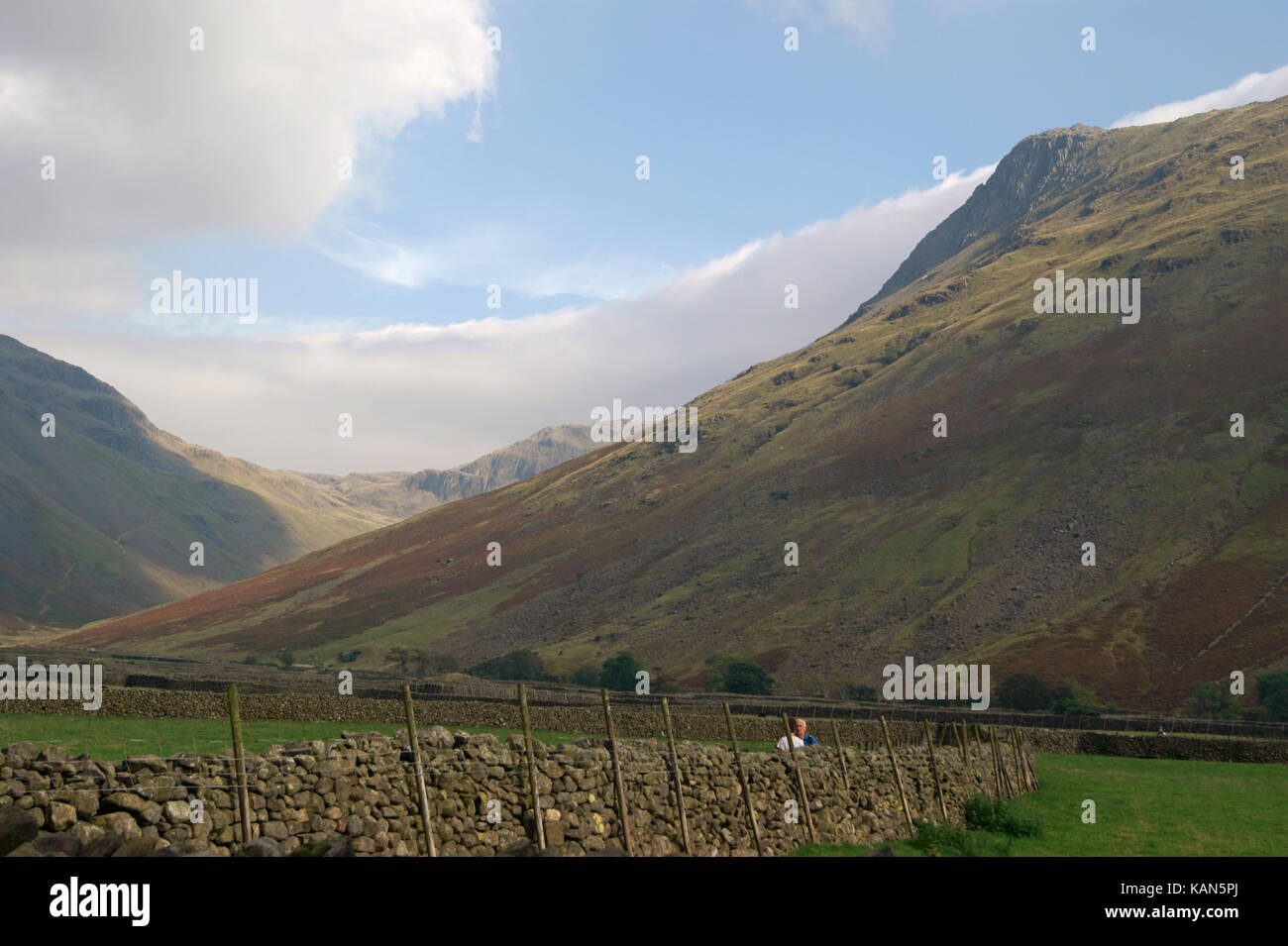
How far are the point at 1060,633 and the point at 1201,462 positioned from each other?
133 ft

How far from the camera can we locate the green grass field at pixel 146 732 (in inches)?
1035

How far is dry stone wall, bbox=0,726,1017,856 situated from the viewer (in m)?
10.3

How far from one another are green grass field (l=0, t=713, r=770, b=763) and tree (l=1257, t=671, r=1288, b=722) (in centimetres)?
5892

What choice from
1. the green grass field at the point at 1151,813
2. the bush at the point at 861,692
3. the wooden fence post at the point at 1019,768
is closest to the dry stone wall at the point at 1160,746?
the green grass field at the point at 1151,813

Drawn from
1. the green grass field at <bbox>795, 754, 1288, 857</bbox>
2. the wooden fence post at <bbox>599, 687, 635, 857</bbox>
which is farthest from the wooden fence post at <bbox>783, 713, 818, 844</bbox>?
Answer: the wooden fence post at <bbox>599, 687, 635, 857</bbox>

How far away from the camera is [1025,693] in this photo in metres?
90.8

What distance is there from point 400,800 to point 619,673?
98.6 meters

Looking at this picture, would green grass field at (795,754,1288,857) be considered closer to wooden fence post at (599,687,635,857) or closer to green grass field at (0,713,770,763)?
wooden fence post at (599,687,635,857)

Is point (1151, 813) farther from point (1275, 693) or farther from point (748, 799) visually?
point (1275, 693)

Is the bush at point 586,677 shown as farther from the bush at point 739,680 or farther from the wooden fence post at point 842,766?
the wooden fence post at point 842,766

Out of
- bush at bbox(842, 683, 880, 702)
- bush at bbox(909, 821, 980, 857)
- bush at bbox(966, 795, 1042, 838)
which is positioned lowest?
bush at bbox(842, 683, 880, 702)

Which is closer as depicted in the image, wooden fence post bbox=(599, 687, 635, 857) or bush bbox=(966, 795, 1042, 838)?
wooden fence post bbox=(599, 687, 635, 857)

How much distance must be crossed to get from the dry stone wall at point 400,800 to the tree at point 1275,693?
255ft
